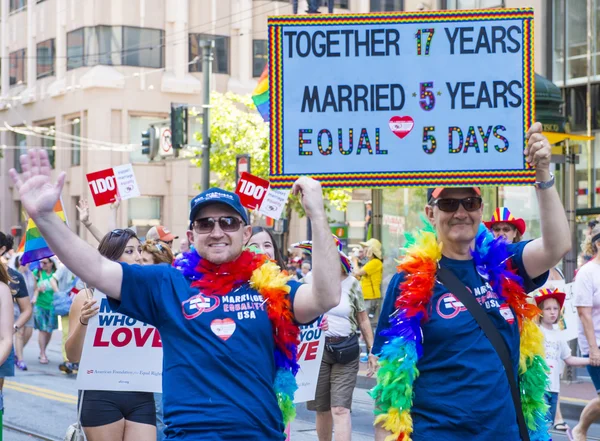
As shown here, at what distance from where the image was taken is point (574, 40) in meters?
18.3

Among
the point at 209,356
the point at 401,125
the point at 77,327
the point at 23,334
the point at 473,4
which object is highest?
the point at 473,4

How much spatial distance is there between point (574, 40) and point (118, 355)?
1345 centimetres

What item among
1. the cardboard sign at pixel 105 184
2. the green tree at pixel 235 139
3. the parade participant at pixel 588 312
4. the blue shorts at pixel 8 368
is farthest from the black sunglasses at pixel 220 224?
the green tree at pixel 235 139

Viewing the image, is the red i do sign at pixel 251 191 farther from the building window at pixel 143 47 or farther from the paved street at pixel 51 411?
the building window at pixel 143 47

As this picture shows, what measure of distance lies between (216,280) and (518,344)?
134 centimetres

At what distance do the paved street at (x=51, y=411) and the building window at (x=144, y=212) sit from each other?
2502 centimetres

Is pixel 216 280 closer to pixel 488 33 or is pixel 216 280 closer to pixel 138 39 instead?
pixel 488 33

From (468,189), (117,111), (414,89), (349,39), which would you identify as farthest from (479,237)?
(117,111)

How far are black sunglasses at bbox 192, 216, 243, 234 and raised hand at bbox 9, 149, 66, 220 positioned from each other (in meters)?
0.79

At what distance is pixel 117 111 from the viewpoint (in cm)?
4091

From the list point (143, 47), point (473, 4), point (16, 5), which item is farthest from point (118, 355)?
point (16, 5)

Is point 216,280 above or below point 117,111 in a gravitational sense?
below

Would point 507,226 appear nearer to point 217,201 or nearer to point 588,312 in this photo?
point 588,312

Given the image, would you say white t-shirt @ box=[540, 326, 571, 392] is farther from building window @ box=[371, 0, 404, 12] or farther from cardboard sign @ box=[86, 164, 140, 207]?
building window @ box=[371, 0, 404, 12]
